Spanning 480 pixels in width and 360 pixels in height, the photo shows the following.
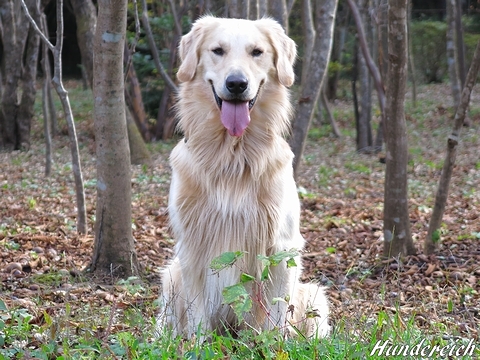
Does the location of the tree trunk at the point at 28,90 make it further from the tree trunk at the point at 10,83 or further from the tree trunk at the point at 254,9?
the tree trunk at the point at 254,9

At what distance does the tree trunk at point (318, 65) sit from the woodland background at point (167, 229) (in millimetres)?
65

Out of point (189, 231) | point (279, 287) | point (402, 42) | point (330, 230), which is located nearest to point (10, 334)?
point (189, 231)

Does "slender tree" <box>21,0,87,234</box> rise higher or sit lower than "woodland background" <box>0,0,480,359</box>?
higher

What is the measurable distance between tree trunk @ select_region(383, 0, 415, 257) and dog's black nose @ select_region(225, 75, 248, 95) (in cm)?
195

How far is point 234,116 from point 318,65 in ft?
11.2

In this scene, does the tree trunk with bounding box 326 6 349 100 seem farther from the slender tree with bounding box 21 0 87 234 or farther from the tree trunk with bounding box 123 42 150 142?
the slender tree with bounding box 21 0 87 234

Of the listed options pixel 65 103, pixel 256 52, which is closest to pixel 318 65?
pixel 65 103

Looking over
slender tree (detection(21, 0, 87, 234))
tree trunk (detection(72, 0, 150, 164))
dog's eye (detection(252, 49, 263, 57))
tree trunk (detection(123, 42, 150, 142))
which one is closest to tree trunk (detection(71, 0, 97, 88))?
tree trunk (detection(72, 0, 150, 164))

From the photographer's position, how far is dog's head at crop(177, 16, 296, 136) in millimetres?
3721

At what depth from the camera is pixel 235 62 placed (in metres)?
3.74

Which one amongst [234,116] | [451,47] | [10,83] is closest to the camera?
[234,116]

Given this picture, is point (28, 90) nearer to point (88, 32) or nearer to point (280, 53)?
point (88, 32)

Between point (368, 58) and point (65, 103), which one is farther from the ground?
point (368, 58)

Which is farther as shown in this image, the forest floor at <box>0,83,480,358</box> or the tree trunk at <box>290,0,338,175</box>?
the tree trunk at <box>290,0,338,175</box>
